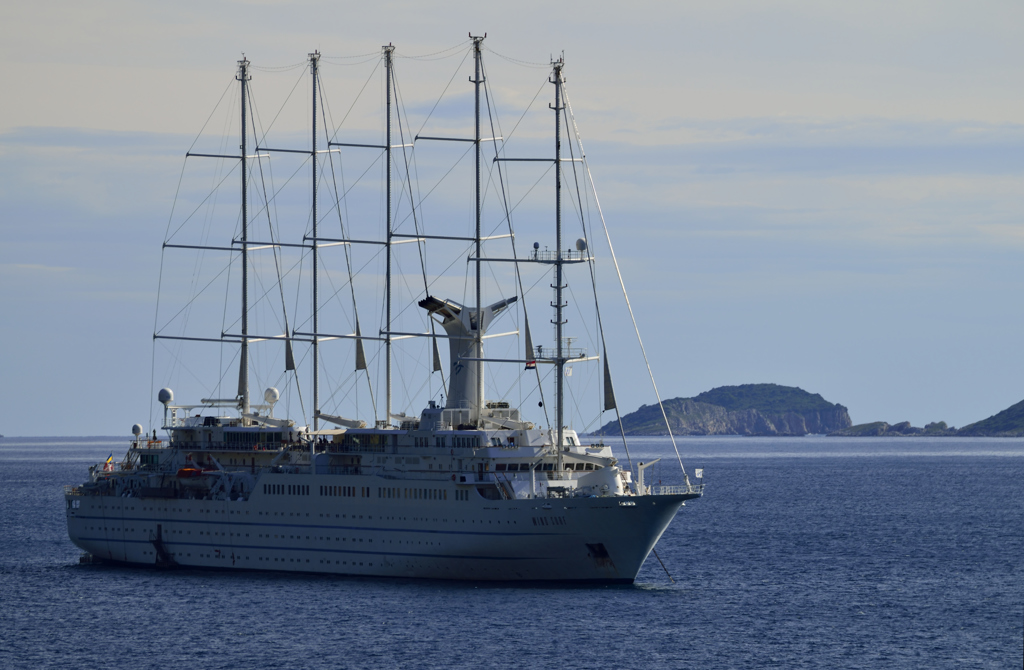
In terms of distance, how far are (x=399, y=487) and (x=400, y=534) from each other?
2139 mm

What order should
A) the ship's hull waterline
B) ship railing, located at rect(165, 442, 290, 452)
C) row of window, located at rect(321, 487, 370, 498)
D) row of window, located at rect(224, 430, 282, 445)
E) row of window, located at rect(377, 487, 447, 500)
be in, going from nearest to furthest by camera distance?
1. the ship's hull waterline
2. row of window, located at rect(377, 487, 447, 500)
3. row of window, located at rect(321, 487, 370, 498)
4. ship railing, located at rect(165, 442, 290, 452)
5. row of window, located at rect(224, 430, 282, 445)

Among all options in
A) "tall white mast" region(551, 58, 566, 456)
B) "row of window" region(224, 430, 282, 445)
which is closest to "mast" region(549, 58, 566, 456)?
"tall white mast" region(551, 58, 566, 456)

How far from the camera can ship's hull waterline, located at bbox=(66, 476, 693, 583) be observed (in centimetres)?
6156

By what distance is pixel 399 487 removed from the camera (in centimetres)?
6531

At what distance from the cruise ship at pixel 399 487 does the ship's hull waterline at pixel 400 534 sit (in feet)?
0.24

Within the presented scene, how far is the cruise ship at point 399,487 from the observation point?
204 ft

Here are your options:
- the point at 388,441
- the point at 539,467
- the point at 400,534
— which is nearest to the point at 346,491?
the point at 388,441

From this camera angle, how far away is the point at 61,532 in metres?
99.2

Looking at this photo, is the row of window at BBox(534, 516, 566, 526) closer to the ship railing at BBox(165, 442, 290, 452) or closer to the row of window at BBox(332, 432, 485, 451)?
the row of window at BBox(332, 432, 485, 451)

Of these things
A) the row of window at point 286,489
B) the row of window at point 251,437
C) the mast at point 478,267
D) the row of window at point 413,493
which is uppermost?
the mast at point 478,267

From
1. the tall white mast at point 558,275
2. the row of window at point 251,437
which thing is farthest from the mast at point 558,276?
the row of window at point 251,437

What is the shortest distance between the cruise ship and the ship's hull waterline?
72mm

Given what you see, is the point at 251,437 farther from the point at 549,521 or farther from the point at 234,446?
the point at 549,521

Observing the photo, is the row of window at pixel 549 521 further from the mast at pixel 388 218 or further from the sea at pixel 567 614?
the mast at pixel 388 218
